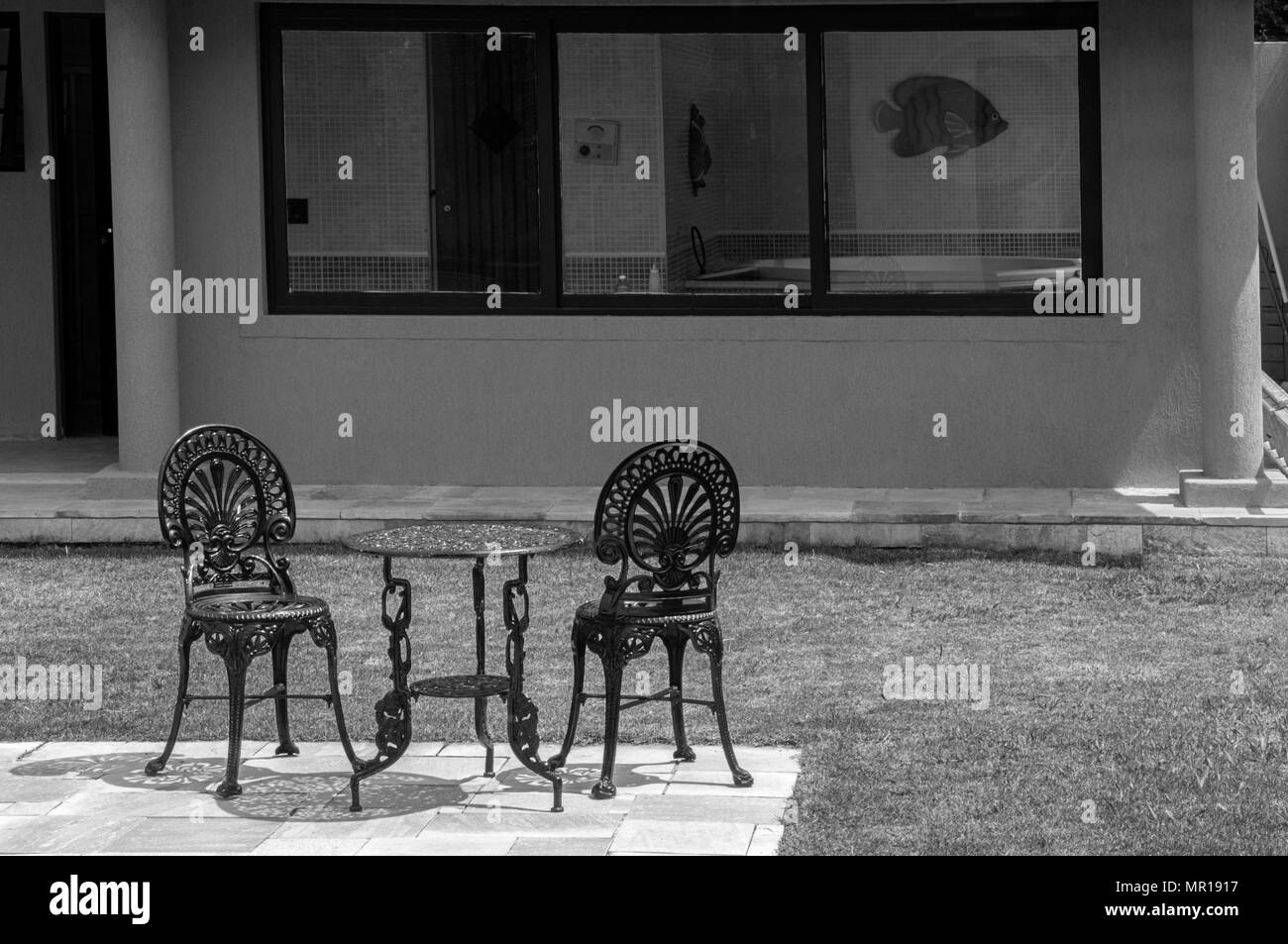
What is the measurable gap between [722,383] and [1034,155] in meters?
2.20

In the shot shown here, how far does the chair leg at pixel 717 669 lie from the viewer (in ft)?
20.9

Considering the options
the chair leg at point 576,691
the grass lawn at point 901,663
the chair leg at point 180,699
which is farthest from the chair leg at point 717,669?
the chair leg at point 180,699

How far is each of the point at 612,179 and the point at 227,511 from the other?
5.42m

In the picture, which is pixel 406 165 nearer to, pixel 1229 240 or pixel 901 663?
pixel 1229 240

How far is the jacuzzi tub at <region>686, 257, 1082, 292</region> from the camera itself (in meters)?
11.6

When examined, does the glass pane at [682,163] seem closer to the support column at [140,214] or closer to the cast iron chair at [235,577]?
the support column at [140,214]

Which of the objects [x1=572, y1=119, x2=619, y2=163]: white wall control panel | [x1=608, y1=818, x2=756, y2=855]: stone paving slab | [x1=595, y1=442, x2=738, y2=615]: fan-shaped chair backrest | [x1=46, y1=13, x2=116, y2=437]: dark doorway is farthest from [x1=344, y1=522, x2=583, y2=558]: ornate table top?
[x1=46, y1=13, x2=116, y2=437]: dark doorway

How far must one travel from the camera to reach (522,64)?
38.3ft

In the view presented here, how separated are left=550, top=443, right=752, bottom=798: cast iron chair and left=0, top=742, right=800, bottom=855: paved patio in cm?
19

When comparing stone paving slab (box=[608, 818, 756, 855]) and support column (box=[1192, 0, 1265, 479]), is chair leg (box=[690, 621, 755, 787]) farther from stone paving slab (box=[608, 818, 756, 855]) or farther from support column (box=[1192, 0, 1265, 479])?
support column (box=[1192, 0, 1265, 479])

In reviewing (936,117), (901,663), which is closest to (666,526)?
(901,663)

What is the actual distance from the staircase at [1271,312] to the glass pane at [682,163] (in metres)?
3.13

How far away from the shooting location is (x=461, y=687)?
21.3 ft

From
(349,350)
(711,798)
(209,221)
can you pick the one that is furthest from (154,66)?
(711,798)
